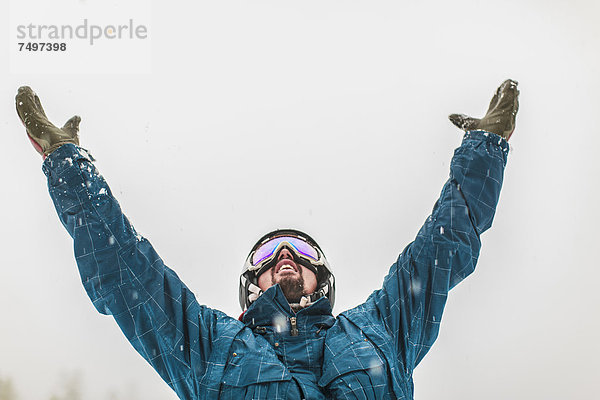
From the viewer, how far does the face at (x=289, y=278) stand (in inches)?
155

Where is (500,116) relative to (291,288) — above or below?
above

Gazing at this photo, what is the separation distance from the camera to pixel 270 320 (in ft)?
11.7

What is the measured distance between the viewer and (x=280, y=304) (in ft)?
11.8

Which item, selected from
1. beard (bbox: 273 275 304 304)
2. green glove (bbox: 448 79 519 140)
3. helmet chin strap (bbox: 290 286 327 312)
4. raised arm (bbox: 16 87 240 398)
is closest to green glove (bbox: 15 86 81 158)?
raised arm (bbox: 16 87 240 398)

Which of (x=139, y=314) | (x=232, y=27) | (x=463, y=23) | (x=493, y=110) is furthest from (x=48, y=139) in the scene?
(x=232, y=27)

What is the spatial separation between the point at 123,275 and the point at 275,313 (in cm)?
86

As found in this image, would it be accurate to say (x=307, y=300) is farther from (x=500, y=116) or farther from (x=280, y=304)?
(x=500, y=116)

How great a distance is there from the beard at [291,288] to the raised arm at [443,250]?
449 mm

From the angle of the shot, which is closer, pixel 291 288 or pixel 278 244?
pixel 291 288

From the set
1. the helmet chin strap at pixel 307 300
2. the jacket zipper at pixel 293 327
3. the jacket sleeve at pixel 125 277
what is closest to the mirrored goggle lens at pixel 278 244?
the helmet chin strap at pixel 307 300

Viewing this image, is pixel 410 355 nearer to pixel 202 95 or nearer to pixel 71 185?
pixel 71 185

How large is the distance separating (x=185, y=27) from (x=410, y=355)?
9.62 m

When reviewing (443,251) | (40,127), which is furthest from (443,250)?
(40,127)

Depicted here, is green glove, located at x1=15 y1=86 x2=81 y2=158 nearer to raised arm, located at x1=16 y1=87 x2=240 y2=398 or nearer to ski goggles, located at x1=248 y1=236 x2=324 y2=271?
raised arm, located at x1=16 y1=87 x2=240 y2=398
